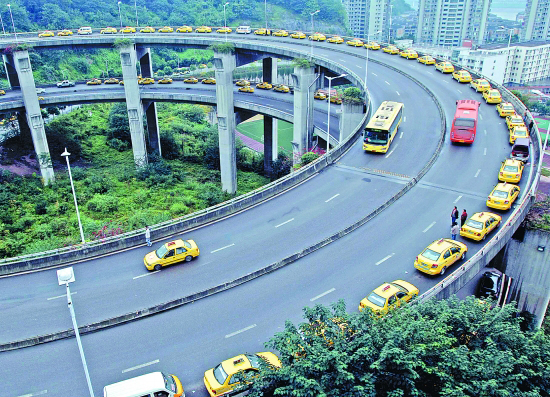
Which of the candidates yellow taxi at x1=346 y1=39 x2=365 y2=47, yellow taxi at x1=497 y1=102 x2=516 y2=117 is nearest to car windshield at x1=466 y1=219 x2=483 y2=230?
yellow taxi at x1=497 y1=102 x2=516 y2=117

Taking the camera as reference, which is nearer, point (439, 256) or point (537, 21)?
point (439, 256)

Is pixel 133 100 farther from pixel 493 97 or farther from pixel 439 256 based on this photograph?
pixel 439 256

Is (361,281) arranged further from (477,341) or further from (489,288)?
(489,288)

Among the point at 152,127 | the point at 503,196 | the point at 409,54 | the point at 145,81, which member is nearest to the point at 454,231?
the point at 503,196

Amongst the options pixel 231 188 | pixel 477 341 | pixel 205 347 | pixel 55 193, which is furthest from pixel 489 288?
pixel 55 193

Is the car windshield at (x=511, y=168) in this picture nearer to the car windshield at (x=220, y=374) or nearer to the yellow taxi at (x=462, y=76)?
the yellow taxi at (x=462, y=76)

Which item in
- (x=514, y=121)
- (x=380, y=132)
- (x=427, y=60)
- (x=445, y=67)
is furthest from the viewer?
(x=427, y=60)

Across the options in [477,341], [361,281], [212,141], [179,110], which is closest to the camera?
[477,341]
